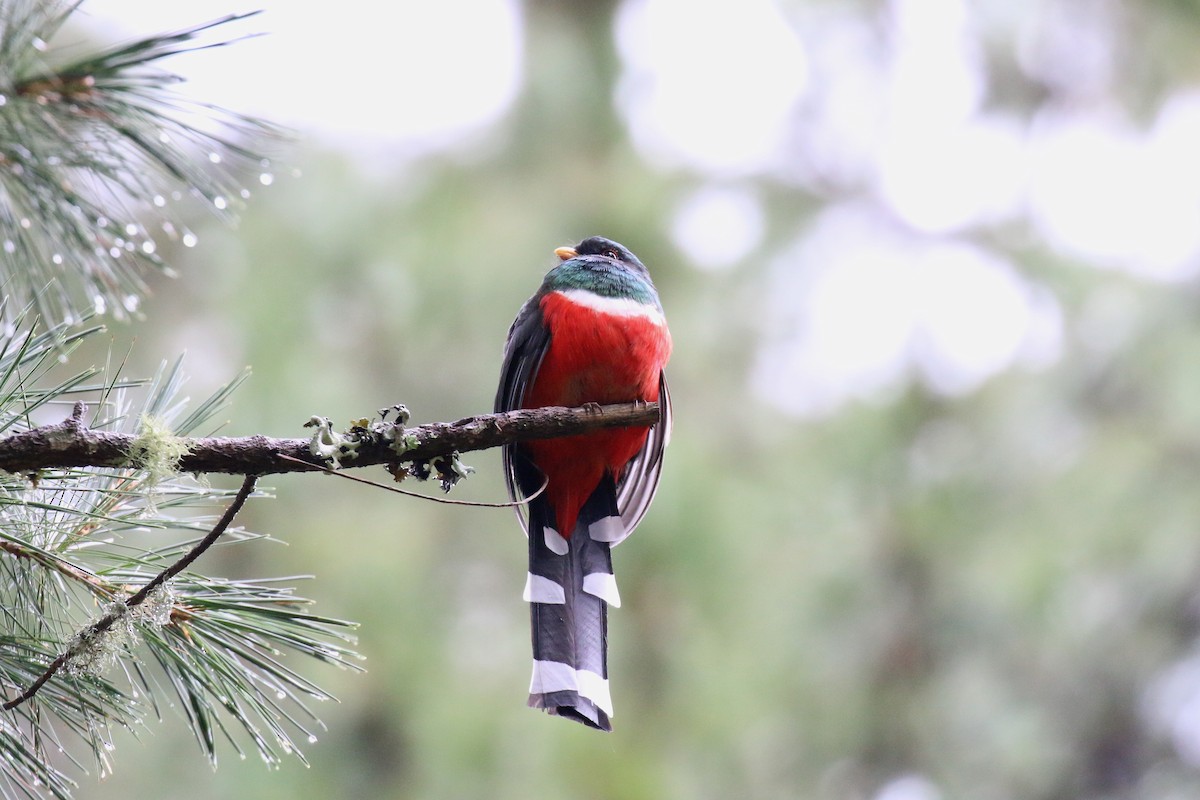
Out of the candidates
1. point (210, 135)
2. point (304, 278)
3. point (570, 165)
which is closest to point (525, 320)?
point (210, 135)

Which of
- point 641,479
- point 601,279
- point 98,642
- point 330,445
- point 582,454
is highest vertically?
point 601,279

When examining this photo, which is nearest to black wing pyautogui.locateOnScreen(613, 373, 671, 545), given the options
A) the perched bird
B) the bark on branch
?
the perched bird

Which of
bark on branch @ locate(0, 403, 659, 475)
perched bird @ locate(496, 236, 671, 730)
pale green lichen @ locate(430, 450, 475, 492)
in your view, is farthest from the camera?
perched bird @ locate(496, 236, 671, 730)

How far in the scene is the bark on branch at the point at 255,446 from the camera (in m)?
1.40

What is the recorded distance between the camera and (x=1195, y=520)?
6773mm

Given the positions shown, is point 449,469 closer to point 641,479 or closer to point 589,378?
point 589,378

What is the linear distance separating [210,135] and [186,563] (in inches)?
43.7

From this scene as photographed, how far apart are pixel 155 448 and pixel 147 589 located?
0.21m

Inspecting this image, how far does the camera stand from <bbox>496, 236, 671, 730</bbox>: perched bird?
2914 mm

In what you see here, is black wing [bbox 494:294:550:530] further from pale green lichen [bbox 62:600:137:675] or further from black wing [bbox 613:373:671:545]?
pale green lichen [bbox 62:600:137:675]

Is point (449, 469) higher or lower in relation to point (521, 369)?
lower

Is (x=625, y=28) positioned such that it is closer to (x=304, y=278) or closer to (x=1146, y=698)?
(x=304, y=278)

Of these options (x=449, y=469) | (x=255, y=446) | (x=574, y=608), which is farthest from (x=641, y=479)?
(x=255, y=446)

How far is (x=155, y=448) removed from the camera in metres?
1.44
